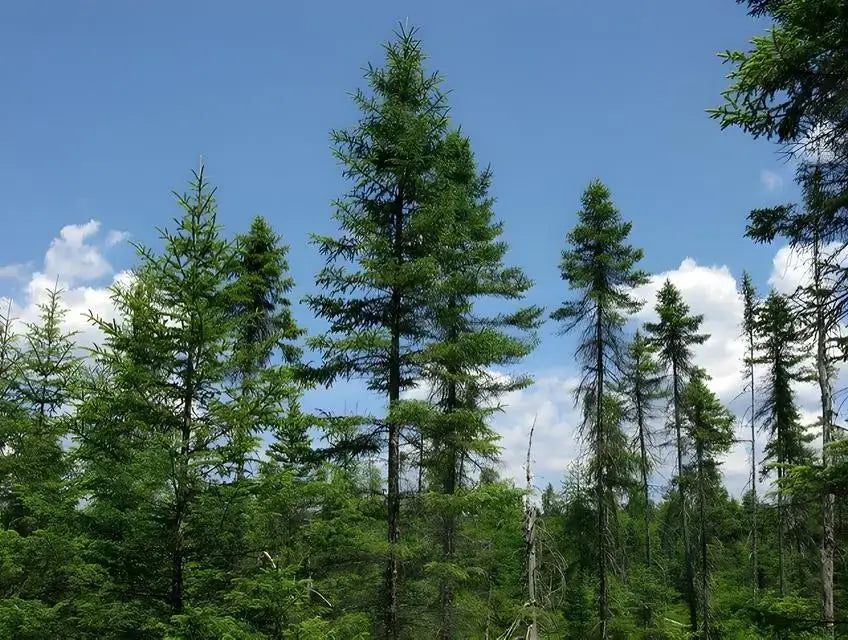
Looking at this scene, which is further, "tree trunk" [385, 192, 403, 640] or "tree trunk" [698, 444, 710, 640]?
"tree trunk" [698, 444, 710, 640]

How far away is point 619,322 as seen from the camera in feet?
65.2

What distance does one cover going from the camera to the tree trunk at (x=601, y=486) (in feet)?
60.3

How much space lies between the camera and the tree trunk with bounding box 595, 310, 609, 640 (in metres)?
18.4

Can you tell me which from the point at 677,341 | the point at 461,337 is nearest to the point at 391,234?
the point at 461,337

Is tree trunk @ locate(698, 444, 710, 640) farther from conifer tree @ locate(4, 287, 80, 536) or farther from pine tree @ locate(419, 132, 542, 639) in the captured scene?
conifer tree @ locate(4, 287, 80, 536)

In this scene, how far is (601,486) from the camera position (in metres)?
19.1

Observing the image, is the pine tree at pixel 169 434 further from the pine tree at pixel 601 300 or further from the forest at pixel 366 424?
the pine tree at pixel 601 300

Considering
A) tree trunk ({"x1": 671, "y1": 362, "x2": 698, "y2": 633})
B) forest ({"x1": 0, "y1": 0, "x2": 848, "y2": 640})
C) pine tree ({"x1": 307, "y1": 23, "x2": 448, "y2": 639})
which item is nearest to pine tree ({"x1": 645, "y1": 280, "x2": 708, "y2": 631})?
tree trunk ({"x1": 671, "y1": 362, "x2": 698, "y2": 633})

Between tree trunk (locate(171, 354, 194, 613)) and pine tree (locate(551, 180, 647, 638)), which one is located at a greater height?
pine tree (locate(551, 180, 647, 638))

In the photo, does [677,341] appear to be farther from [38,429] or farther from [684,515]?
[38,429]

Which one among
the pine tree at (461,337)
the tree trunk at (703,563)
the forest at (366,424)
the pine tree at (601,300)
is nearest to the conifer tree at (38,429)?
the forest at (366,424)

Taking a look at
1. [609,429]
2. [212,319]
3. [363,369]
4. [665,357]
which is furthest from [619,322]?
[212,319]

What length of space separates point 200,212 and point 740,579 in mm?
44040

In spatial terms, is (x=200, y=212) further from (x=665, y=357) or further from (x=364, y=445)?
(x=665, y=357)
